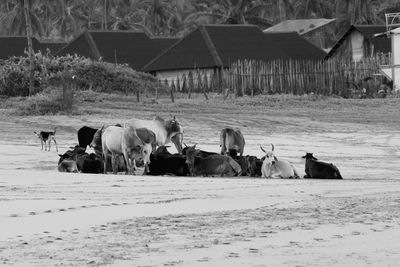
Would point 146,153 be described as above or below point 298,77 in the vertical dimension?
below

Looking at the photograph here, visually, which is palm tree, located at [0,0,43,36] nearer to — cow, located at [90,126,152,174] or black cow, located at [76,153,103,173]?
black cow, located at [76,153,103,173]

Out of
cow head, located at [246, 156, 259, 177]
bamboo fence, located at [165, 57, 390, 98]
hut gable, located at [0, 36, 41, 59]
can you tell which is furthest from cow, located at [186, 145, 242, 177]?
hut gable, located at [0, 36, 41, 59]

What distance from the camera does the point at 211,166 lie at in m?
21.6

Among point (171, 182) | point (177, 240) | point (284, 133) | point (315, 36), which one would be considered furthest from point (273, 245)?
point (315, 36)

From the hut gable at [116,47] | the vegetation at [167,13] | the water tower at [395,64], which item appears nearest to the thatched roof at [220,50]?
the hut gable at [116,47]

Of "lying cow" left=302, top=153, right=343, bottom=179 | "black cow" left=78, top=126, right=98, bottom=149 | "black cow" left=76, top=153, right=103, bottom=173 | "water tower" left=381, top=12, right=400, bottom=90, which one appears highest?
"water tower" left=381, top=12, right=400, bottom=90

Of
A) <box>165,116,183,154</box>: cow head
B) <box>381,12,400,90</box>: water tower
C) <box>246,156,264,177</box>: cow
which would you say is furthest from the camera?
<box>381,12,400,90</box>: water tower

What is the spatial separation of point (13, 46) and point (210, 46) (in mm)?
11701

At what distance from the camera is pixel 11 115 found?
121ft

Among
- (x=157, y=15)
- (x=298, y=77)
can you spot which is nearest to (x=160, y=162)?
(x=298, y=77)

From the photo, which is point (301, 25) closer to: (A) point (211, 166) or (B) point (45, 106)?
(B) point (45, 106)

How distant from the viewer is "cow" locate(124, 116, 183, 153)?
2403 centimetres

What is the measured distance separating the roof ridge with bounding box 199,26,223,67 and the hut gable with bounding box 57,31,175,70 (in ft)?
15.3

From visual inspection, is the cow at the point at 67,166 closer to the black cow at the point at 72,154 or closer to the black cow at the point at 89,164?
the black cow at the point at 89,164
